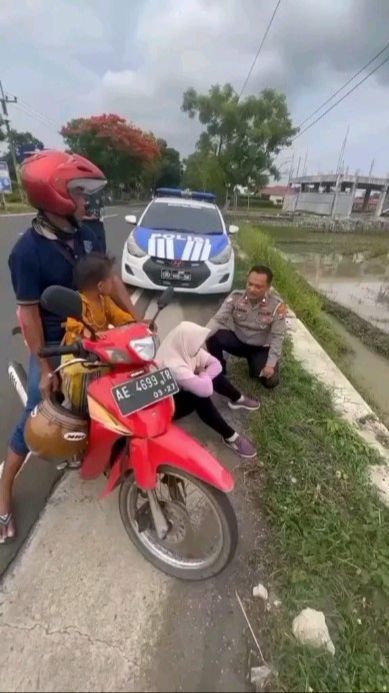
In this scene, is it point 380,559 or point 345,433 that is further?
point 345,433

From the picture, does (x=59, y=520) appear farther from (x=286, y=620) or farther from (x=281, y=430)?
(x=281, y=430)


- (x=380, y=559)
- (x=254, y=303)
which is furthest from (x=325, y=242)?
(x=380, y=559)

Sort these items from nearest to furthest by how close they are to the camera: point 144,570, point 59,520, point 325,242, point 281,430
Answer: point 144,570, point 59,520, point 281,430, point 325,242

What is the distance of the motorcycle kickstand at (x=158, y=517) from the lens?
65.2 inches

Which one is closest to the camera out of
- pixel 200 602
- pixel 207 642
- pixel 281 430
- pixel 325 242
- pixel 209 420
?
pixel 207 642

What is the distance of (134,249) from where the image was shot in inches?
210

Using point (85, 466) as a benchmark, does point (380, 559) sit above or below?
below

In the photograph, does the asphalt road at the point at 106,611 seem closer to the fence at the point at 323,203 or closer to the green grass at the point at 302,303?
the green grass at the point at 302,303

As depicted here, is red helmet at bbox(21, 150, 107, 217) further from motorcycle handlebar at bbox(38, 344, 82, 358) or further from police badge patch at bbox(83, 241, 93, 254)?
motorcycle handlebar at bbox(38, 344, 82, 358)

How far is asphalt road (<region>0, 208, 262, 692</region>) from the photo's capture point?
1.32 metres

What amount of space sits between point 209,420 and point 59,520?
1.00m

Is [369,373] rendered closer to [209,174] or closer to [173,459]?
[173,459]

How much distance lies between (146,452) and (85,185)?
1.14 m

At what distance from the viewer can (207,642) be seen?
1424 mm
